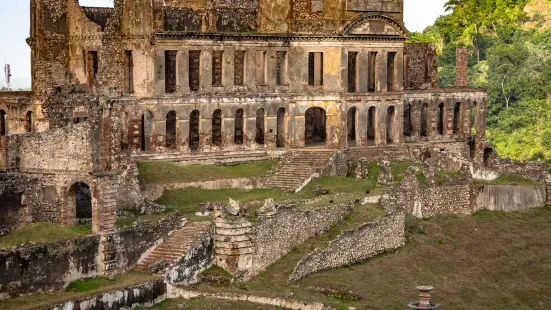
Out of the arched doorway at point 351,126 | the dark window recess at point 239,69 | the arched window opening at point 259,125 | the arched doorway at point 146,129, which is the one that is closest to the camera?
the arched doorway at point 146,129

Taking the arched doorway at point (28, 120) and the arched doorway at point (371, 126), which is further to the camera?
the arched doorway at point (371, 126)

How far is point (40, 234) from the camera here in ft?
146

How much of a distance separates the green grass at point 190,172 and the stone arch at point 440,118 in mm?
12596

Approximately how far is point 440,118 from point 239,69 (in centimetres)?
1290

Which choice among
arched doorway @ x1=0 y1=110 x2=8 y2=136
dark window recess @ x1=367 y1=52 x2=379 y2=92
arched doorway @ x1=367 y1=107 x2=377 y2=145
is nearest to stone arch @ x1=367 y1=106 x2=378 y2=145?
arched doorway @ x1=367 y1=107 x2=377 y2=145

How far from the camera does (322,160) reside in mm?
62281

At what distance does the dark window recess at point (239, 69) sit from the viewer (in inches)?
2501

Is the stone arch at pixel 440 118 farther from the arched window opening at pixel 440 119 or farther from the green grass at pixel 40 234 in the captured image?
the green grass at pixel 40 234

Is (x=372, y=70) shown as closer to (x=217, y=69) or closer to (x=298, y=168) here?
(x=298, y=168)

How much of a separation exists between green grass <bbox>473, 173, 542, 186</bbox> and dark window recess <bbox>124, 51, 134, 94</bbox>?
16.1 meters

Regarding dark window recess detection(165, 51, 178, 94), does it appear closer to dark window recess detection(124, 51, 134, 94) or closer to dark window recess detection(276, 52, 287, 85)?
dark window recess detection(124, 51, 134, 94)

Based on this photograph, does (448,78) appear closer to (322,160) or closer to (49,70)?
(322,160)

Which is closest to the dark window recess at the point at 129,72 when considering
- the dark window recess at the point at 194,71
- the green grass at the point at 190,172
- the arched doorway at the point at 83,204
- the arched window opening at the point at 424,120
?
the dark window recess at the point at 194,71

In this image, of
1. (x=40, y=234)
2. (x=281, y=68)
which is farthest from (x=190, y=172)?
(x=40, y=234)
